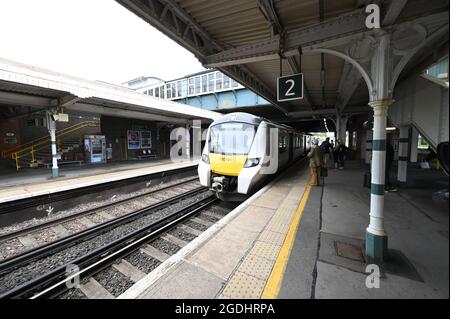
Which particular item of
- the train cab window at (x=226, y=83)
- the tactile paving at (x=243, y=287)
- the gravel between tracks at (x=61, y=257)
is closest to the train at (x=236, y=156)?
the gravel between tracks at (x=61, y=257)

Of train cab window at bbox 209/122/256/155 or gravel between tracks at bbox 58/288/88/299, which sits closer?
gravel between tracks at bbox 58/288/88/299

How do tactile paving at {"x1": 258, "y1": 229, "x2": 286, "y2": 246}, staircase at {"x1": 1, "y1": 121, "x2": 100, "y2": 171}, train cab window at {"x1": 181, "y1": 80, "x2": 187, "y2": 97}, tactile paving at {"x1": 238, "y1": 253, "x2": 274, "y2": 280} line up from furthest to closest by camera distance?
train cab window at {"x1": 181, "y1": 80, "x2": 187, "y2": 97} < staircase at {"x1": 1, "y1": 121, "x2": 100, "y2": 171} < tactile paving at {"x1": 258, "y1": 229, "x2": 286, "y2": 246} < tactile paving at {"x1": 238, "y1": 253, "x2": 274, "y2": 280}

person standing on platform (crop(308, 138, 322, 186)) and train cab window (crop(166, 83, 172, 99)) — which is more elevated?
train cab window (crop(166, 83, 172, 99))

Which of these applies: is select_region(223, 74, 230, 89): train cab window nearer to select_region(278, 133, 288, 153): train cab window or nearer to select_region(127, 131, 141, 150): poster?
select_region(127, 131, 141, 150): poster

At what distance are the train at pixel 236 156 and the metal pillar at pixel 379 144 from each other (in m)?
3.22

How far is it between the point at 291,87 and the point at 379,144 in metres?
2.86

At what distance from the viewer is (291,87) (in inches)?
202

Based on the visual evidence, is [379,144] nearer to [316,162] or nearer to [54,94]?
[316,162]

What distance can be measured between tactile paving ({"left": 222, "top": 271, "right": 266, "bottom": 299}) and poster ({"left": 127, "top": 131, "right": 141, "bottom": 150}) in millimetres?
16875

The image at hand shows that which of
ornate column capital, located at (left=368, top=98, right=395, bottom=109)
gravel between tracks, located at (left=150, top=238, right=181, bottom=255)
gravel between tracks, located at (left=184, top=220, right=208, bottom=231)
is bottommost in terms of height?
gravel between tracks, located at (left=150, top=238, right=181, bottom=255)

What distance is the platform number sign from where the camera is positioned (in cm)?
501

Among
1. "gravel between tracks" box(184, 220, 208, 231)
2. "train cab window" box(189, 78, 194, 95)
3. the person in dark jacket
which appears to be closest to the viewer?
"gravel between tracks" box(184, 220, 208, 231)

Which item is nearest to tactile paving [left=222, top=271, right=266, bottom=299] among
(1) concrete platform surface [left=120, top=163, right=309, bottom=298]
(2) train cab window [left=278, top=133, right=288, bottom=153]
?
(1) concrete platform surface [left=120, top=163, right=309, bottom=298]

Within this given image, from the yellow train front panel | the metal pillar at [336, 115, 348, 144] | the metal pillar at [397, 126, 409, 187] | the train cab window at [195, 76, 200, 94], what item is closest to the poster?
the train cab window at [195, 76, 200, 94]
